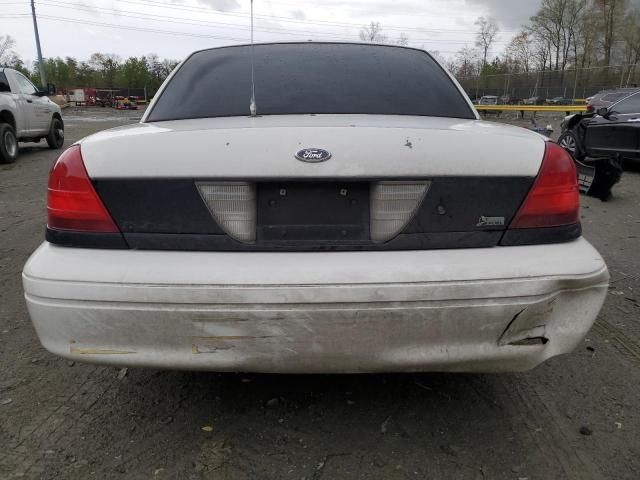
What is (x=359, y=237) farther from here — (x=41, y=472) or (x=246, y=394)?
(x=41, y=472)

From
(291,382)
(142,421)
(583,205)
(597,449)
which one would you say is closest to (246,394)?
(291,382)

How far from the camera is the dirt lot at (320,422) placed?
1.97m

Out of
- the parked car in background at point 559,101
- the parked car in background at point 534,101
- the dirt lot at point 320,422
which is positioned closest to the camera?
the dirt lot at point 320,422

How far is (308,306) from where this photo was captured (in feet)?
5.65

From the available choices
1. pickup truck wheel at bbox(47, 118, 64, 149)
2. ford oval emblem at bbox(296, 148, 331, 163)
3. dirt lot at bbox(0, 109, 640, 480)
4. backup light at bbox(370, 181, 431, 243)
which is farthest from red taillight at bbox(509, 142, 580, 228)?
pickup truck wheel at bbox(47, 118, 64, 149)

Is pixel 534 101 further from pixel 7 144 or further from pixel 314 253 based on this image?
pixel 314 253

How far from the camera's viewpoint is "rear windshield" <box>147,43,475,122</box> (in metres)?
2.54

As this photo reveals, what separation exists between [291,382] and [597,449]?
1.30 meters

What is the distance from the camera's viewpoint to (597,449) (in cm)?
206

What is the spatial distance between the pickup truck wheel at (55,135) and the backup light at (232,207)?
42.0ft

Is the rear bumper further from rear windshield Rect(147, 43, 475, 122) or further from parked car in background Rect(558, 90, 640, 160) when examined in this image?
parked car in background Rect(558, 90, 640, 160)

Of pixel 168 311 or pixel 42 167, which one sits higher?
pixel 168 311

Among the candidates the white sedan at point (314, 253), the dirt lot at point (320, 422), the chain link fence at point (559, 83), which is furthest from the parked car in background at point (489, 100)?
the white sedan at point (314, 253)

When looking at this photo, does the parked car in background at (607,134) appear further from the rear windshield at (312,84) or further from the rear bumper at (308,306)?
the rear bumper at (308,306)
